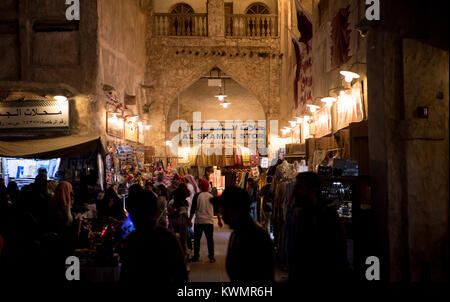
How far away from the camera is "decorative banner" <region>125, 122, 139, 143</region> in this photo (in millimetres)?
14177

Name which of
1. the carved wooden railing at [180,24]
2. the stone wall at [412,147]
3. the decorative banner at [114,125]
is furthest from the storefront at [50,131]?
the carved wooden railing at [180,24]

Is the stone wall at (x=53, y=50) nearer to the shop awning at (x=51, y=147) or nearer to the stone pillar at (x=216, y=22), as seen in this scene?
the shop awning at (x=51, y=147)

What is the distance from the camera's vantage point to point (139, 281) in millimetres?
2611

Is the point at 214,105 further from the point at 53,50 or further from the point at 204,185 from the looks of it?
the point at 204,185

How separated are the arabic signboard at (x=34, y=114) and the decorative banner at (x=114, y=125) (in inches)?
51.0

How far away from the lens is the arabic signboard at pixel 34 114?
408 inches

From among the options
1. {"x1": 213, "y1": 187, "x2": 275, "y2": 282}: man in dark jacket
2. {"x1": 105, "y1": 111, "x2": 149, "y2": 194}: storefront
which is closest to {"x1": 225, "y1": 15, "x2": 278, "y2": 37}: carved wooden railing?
{"x1": 105, "y1": 111, "x2": 149, "y2": 194}: storefront

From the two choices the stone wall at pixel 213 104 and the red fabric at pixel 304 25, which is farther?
the stone wall at pixel 213 104

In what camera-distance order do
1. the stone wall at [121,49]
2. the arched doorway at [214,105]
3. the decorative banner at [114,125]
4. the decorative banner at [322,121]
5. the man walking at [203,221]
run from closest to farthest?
the man walking at [203,221] → the decorative banner at [322,121] → the stone wall at [121,49] → the decorative banner at [114,125] → the arched doorway at [214,105]

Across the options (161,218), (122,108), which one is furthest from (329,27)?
(122,108)

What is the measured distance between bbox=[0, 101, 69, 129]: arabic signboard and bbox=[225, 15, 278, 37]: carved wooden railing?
9.74 metres

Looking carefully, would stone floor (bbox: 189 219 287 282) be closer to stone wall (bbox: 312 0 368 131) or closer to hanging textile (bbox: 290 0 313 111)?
stone wall (bbox: 312 0 368 131)

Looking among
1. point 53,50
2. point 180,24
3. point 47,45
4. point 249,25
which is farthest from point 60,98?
point 249,25

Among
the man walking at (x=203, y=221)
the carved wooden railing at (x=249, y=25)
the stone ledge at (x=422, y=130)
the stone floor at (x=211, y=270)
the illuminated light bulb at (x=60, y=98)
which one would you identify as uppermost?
the carved wooden railing at (x=249, y=25)
